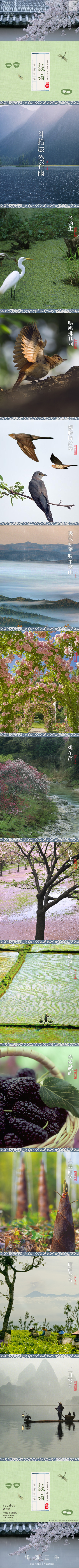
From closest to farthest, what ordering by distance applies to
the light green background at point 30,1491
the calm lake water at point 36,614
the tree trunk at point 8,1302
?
the light green background at point 30,1491 → the tree trunk at point 8,1302 → the calm lake water at point 36,614

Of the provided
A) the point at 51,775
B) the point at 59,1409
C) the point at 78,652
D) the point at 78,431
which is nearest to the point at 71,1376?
the point at 59,1409

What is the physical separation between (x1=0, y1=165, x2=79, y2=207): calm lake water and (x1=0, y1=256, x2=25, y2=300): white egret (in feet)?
0.60

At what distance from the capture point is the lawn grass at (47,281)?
2861 mm

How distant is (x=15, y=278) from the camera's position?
2869mm

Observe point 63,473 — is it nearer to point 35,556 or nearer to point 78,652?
point 35,556

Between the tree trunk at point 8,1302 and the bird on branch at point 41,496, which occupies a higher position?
the bird on branch at point 41,496

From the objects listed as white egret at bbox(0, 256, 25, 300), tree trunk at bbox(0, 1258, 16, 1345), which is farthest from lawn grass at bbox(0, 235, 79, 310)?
tree trunk at bbox(0, 1258, 16, 1345)

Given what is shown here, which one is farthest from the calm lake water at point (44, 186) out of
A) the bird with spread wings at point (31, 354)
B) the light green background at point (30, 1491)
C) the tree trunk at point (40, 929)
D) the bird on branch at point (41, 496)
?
the light green background at point (30, 1491)

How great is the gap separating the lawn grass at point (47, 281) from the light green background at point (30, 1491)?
3768mm

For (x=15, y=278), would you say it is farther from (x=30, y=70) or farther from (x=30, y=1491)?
(x=30, y=1491)

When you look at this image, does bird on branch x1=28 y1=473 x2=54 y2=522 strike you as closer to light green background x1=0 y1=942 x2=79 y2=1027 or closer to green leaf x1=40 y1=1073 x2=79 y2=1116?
light green background x1=0 y1=942 x2=79 y2=1027

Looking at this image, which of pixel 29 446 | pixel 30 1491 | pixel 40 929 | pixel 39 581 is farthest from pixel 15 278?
pixel 30 1491

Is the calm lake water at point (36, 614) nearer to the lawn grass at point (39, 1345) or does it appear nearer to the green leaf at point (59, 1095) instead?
Answer: the green leaf at point (59, 1095)

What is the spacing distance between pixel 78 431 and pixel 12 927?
1.71 metres
